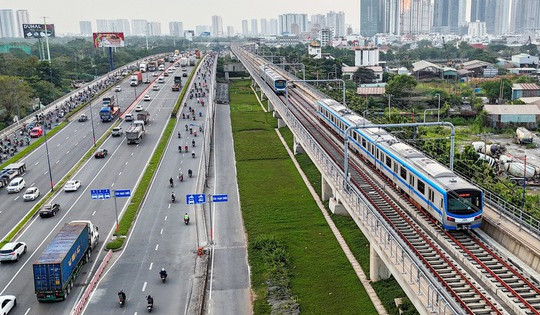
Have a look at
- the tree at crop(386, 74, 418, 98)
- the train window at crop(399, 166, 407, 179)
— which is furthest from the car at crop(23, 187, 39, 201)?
the tree at crop(386, 74, 418, 98)

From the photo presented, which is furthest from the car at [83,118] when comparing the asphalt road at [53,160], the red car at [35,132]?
the red car at [35,132]

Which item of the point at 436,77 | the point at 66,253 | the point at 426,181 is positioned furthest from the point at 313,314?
the point at 436,77

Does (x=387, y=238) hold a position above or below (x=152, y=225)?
above

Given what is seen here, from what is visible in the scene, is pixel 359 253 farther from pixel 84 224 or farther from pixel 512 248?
pixel 84 224

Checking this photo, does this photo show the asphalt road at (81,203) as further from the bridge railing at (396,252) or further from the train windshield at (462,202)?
the train windshield at (462,202)

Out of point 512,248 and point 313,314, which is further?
point 313,314

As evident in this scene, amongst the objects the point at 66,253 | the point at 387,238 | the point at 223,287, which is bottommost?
the point at 223,287

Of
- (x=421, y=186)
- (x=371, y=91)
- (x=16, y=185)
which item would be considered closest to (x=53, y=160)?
(x=16, y=185)
